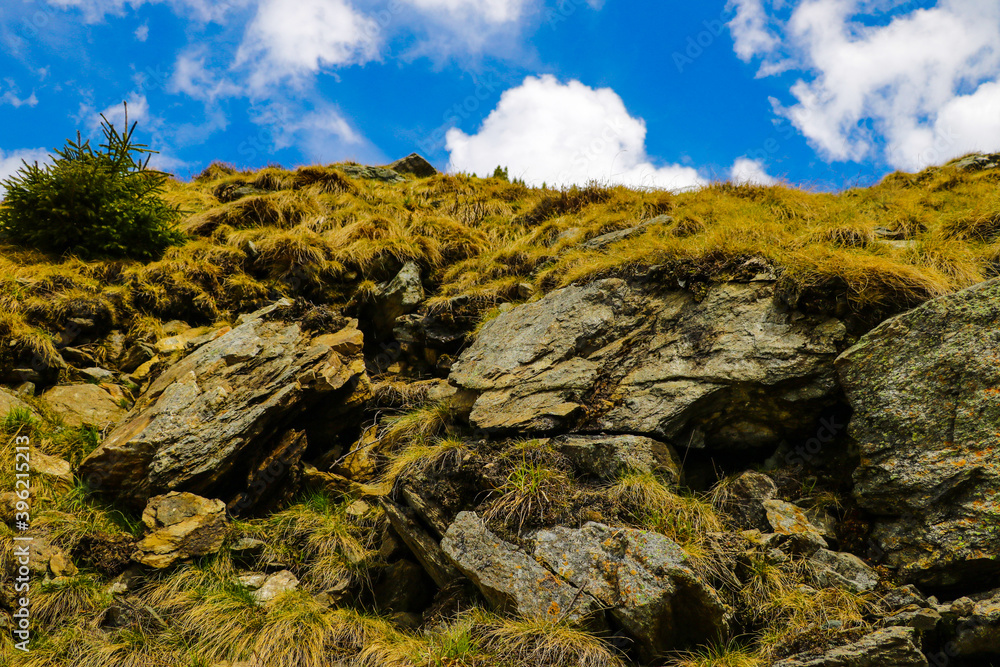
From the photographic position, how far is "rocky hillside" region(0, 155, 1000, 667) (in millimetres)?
3480

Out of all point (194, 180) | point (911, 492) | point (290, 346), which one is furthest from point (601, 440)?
point (194, 180)

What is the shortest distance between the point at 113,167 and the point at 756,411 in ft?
31.5

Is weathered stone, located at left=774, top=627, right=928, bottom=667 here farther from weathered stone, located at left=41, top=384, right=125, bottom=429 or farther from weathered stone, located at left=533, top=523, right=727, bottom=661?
weathered stone, located at left=41, top=384, right=125, bottom=429

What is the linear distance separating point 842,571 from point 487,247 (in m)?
7.42

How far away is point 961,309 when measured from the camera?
→ 12.7ft

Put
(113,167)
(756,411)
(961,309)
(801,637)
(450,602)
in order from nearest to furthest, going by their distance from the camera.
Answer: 1. (801,637)
2. (961,309)
3. (450,602)
4. (756,411)
5. (113,167)

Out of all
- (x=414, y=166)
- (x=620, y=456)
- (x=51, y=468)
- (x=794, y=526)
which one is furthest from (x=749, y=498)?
(x=414, y=166)

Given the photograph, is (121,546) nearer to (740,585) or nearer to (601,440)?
(601,440)

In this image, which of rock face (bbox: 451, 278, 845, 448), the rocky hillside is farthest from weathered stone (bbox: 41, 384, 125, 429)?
rock face (bbox: 451, 278, 845, 448)

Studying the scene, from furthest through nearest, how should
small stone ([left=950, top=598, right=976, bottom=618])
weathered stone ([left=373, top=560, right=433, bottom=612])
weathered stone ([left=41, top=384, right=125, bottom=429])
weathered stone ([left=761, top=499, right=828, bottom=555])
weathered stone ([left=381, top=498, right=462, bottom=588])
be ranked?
weathered stone ([left=41, top=384, right=125, bottom=429])
weathered stone ([left=373, top=560, right=433, bottom=612])
weathered stone ([left=381, top=498, right=462, bottom=588])
weathered stone ([left=761, top=499, right=828, bottom=555])
small stone ([left=950, top=598, right=976, bottom=618])

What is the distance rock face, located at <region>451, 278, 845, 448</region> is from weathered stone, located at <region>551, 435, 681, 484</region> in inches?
5.8

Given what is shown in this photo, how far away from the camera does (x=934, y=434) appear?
365 cm

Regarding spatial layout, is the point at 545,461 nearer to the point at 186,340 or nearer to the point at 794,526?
the point at 794,526

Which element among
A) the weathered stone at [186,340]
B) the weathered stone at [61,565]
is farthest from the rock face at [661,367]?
the weathered stone at [61,565]
